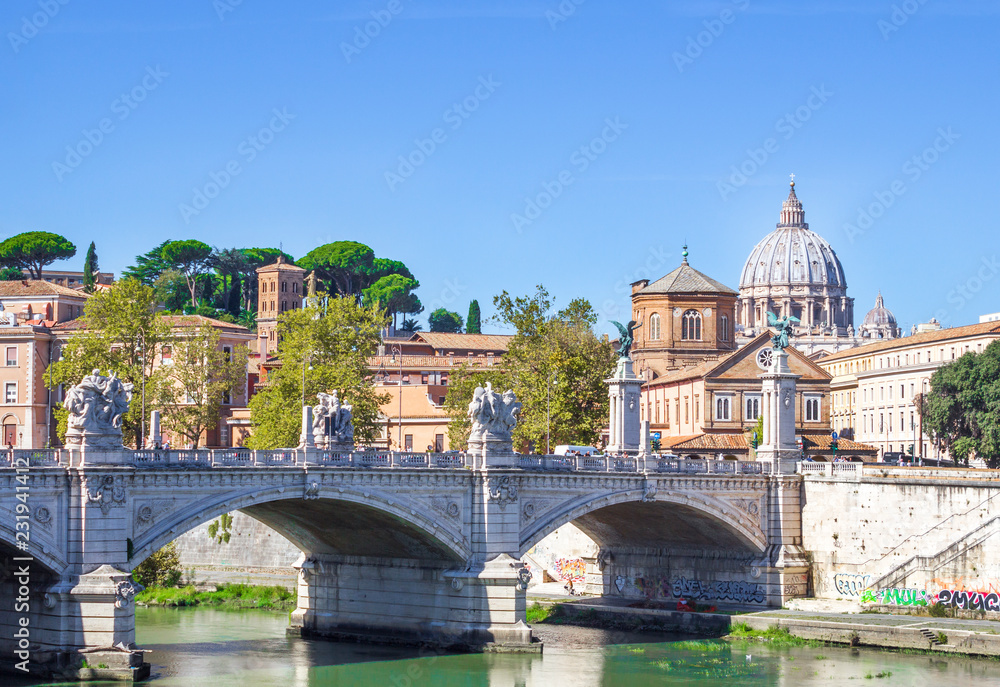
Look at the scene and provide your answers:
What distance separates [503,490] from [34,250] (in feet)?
285

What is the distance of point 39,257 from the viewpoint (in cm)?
12888

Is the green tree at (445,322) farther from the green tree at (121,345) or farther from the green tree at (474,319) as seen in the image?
the green tree at (121,345)

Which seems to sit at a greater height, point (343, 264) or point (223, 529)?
point (343, 264)

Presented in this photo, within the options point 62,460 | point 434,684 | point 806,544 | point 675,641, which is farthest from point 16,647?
point 806,544

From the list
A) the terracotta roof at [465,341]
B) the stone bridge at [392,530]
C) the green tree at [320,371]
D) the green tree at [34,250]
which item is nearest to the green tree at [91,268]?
the green tree at [34,250]

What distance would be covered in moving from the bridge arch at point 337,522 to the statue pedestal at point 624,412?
1045 cm

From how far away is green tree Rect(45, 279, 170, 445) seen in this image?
74750 mm

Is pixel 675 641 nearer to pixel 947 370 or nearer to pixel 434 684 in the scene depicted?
pixel 434 684

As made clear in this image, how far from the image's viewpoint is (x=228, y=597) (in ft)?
212

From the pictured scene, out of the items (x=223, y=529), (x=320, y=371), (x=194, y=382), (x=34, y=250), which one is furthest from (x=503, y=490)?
(x=34, y=250)

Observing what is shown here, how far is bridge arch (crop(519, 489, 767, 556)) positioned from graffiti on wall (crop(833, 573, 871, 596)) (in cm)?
282

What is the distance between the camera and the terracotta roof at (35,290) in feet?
336

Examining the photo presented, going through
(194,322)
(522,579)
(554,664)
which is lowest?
(554,664)

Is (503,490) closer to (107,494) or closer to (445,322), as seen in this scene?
(107,494)
